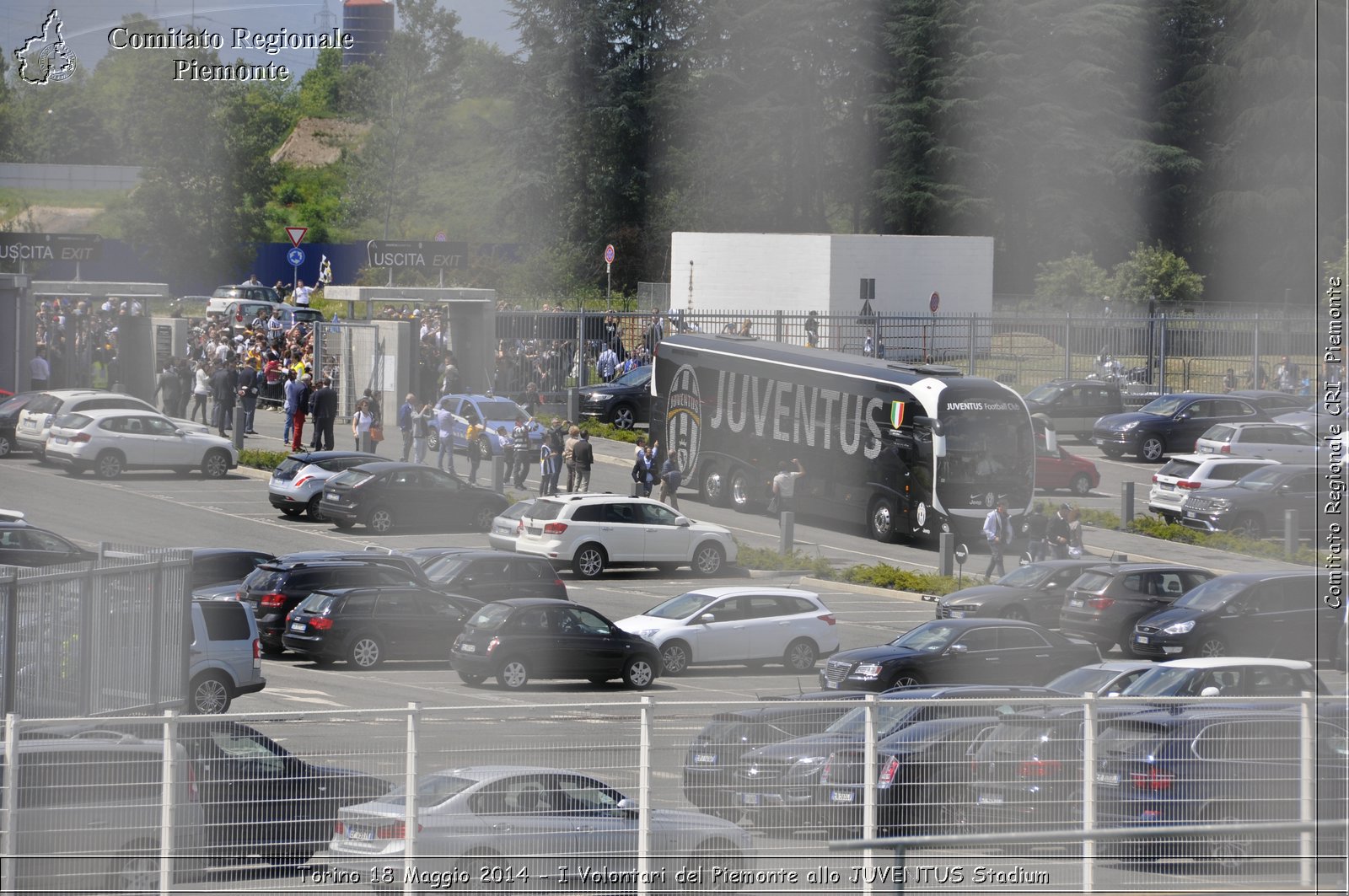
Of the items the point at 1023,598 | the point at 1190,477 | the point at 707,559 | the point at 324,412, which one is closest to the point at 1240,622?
the point at 1023,598

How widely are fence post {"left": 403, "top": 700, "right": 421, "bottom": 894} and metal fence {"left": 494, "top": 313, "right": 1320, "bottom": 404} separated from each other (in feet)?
90.6

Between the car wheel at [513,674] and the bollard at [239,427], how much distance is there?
1420 cm

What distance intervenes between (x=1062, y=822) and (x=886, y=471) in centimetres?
1951

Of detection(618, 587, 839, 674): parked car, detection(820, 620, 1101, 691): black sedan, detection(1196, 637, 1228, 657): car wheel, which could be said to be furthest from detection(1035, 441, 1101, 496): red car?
detection(820, 620, 1101, 691): black sedan

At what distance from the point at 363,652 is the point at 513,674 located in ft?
6.45

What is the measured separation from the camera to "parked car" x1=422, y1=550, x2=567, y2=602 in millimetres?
20875

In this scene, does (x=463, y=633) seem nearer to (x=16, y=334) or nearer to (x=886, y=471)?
(x=886, y=471)

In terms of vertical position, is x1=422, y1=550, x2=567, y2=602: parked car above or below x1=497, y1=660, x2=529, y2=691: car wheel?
above

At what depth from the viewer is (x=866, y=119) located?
9234mm

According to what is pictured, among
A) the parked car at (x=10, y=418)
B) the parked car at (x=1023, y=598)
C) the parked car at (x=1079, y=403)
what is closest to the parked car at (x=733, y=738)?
the parked car at (x=1023, y=598)

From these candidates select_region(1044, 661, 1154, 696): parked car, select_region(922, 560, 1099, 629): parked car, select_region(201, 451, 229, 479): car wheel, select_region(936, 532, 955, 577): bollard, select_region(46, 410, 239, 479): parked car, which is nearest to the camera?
select_region(1044, 661, 1154, 696): parked car

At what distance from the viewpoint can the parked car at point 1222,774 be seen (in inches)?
273

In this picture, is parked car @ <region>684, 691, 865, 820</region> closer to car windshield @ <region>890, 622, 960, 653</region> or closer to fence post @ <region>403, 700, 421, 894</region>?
fence post @ <region>403, 700, 421, 894</region>

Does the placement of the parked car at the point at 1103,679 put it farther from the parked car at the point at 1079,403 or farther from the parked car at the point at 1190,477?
the parked car at the point at 1079,403
